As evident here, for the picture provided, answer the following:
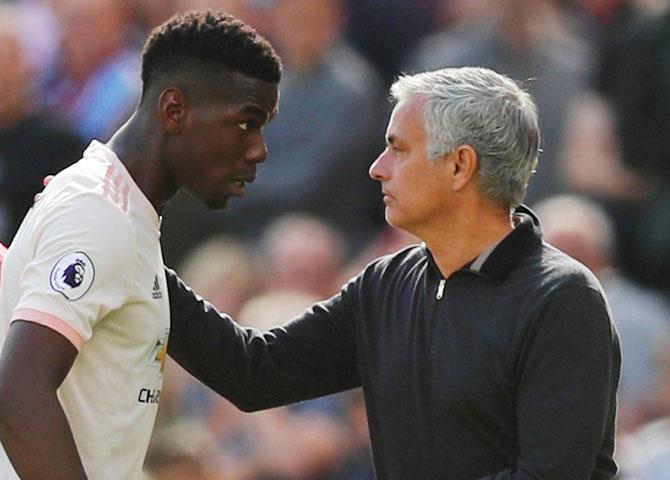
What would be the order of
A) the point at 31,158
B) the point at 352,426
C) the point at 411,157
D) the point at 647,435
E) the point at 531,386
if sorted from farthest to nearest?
the point at 31,158 → the point at 352,426 → the point at 647,435 → the point at 411,157 → the point at 531,386

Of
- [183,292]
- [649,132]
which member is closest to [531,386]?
[183,292]

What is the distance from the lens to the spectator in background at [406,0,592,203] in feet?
20.9

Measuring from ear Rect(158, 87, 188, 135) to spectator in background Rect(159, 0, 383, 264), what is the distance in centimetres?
301

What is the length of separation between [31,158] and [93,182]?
3805mm

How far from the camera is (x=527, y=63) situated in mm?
6406

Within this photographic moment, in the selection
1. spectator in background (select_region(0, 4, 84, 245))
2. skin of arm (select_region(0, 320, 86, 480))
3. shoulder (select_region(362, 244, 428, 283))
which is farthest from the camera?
spectator in background (select_region(0, 4, 84, 245))

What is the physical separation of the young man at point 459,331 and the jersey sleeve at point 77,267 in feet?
1.99

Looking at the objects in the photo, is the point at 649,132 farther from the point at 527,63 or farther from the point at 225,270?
the point at 225,270

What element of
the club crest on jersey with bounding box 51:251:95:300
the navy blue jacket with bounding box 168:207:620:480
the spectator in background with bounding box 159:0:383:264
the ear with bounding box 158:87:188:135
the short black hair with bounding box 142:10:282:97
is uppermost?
the short black hair with bounding box 142:10:282:97

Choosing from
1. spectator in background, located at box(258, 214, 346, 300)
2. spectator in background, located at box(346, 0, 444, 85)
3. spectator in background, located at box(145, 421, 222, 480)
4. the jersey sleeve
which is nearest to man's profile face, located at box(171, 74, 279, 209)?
the jersey sleeve

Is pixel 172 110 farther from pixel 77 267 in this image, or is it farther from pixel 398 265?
pixel 398 265

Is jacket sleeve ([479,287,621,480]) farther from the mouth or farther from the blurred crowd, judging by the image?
the blurred crowd

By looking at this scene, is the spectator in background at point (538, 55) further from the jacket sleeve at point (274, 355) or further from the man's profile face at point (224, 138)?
the man's profile face at point (224, 138)

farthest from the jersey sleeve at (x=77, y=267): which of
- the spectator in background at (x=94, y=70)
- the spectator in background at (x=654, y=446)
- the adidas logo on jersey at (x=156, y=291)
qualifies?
the spectator in background at (x=94, y=70)
